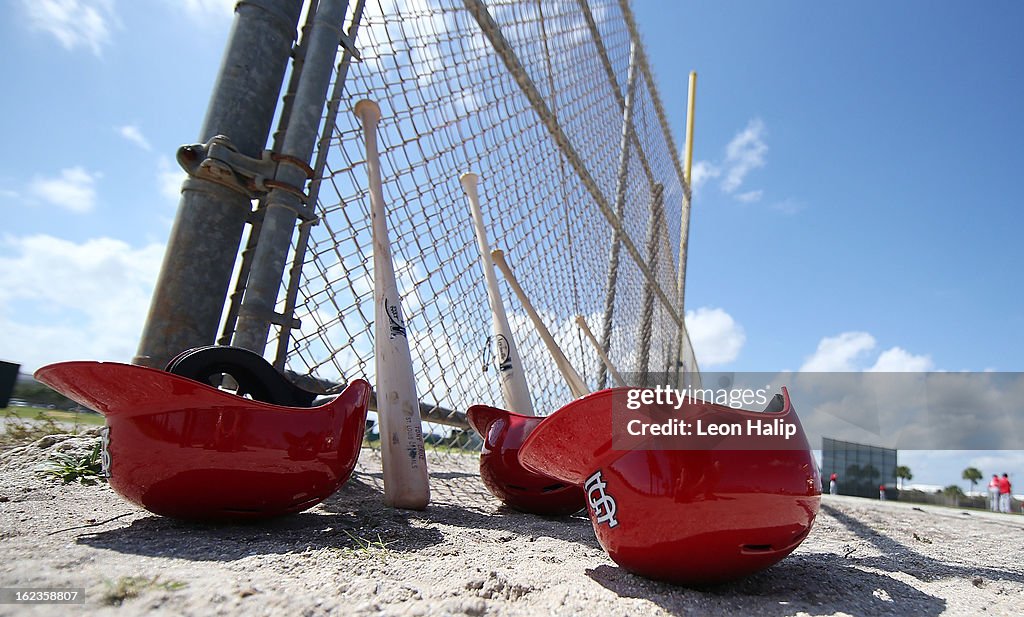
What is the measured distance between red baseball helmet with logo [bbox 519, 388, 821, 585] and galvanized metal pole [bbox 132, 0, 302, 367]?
3.05ft

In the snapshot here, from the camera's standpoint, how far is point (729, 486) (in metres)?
0.75

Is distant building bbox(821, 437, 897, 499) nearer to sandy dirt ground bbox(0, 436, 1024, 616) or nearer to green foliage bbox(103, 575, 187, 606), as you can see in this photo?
sandy dirt ground bbox(0, 436, 1024, 616)

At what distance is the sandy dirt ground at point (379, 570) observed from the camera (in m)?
0.58

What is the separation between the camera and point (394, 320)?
4.30ft

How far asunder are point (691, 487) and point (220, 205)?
4.18ft

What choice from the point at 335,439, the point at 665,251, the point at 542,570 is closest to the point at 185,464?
the point at 335,439

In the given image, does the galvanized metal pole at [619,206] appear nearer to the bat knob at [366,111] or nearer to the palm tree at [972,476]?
the bat knob at [366,111]

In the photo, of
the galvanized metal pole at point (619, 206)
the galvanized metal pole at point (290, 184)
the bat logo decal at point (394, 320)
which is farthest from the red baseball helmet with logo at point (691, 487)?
the galvanized metal pole at point (619, 206)

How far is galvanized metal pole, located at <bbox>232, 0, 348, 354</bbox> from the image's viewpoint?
1352mm

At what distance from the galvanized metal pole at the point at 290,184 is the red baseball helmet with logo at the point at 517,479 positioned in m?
0.65

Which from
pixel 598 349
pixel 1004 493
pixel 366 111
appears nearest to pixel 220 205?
pixel 366 111

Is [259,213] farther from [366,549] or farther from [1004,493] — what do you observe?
[1004,493]

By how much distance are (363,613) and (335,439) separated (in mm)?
504

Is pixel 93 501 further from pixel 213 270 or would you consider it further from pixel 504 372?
pixel 504 372
